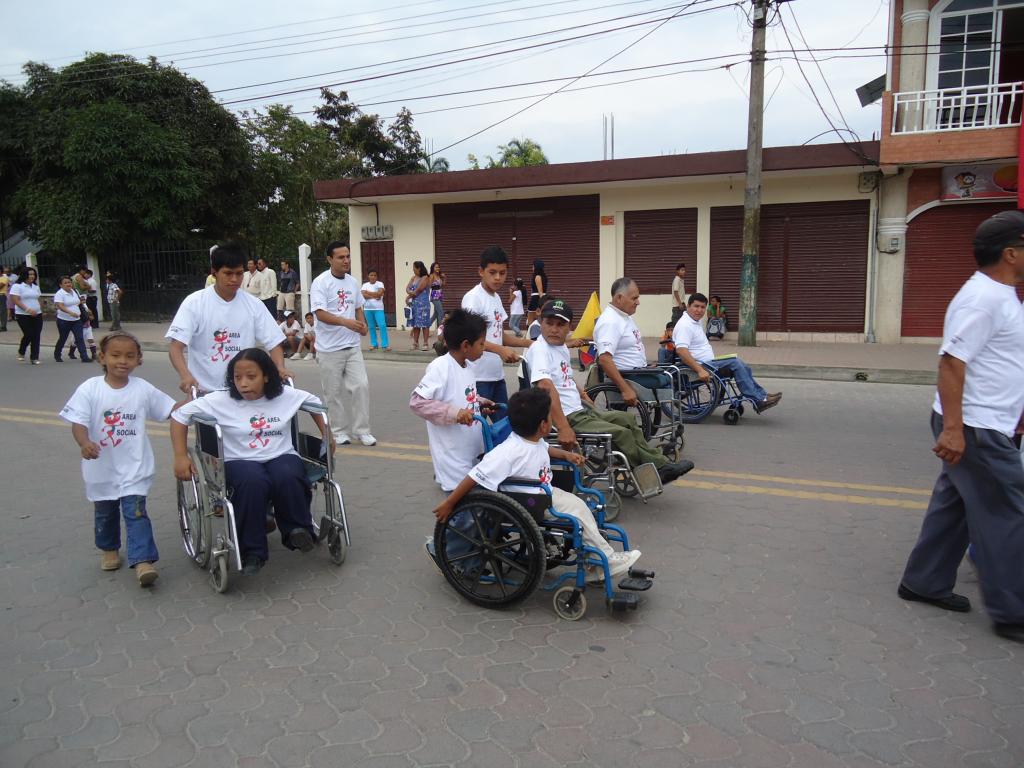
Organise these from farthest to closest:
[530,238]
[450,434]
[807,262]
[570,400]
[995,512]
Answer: [530,238]
[807,262]
[570,400]
[450,434]
[995,512]

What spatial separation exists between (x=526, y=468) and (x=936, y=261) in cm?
1426

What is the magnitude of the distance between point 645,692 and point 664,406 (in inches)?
149

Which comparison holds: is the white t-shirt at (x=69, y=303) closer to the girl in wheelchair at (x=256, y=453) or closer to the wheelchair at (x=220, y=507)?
the wheelchair at (x=220, y=507)

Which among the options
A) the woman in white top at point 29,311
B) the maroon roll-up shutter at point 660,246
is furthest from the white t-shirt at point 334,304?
the maroon roll-up shutter at point 660,246

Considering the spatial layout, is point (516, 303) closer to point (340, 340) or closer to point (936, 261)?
point (936, 261)

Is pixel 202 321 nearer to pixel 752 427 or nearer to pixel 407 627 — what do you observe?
pixel 407 627

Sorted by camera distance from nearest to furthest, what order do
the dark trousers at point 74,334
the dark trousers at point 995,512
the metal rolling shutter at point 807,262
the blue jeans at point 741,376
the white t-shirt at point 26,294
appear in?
the dark trousers at point 995,512 → the blue jeans at point 741,376 → the white t-shirt at point 26,294 → the dark trousers at point 74,334 → the metal rolling shutter at point 807,262

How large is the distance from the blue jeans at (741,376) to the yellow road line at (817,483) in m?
1.92

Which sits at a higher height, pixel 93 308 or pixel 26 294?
pixel 26 294

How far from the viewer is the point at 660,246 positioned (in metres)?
17.5

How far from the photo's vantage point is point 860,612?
3668 mm

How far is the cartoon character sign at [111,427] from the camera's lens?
410 cm

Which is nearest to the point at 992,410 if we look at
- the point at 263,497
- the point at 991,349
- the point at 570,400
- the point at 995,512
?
the point at 991,349

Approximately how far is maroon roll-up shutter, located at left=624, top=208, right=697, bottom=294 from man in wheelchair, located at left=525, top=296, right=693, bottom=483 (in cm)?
1270
